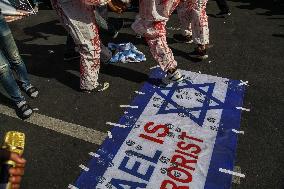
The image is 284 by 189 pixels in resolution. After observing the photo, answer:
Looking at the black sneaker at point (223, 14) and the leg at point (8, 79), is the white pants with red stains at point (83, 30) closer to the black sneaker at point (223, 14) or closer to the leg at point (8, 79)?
the leg at point (8, 79)

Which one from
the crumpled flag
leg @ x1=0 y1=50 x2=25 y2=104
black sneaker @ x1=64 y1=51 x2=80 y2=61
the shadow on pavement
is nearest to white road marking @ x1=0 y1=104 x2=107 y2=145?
leg @ x1=0 y1=50 x2=25 y2=104

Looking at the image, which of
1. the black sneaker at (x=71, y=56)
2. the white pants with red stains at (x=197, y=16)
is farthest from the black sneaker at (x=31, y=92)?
the white pants with red stains at (x=197, y=16)

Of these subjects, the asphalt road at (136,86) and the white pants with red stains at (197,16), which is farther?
the white pants with red stains at (197,16)

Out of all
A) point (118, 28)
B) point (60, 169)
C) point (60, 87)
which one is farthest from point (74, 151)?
point (118, 28)

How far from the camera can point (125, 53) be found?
506 centimetres

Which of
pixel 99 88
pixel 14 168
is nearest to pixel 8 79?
pixel 99 88

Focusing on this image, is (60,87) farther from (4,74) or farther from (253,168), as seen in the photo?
(253,168)

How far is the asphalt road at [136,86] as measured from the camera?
3154mm

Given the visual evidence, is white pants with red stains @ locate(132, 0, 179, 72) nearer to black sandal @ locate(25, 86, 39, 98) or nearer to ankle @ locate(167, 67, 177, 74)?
ankle @ locate(167, 67, 177, 74)

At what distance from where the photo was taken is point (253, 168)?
3047mm

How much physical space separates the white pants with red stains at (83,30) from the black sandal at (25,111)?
77 cm

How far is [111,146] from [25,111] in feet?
4.15

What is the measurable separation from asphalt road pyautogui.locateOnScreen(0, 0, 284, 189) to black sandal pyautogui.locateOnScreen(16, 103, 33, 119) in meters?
0.10

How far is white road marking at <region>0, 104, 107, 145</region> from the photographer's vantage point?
3512 millimetres
